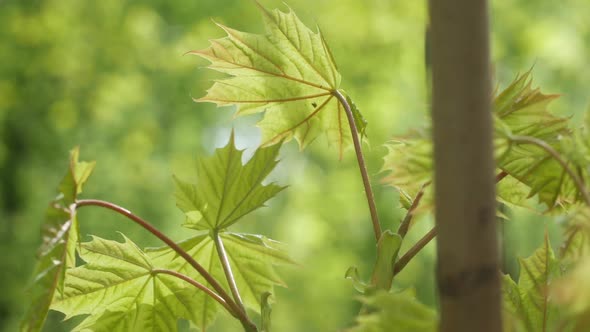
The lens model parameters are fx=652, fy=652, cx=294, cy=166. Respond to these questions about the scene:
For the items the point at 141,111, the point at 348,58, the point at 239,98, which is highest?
the point at 348,58

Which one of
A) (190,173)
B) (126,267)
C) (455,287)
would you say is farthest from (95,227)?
(455,287)

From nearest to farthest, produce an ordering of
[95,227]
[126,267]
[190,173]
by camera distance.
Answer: [126,267] → [95,227] → [190,173]

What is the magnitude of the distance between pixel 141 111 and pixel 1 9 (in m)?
1.60

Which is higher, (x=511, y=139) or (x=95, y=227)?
(x=95, y=227)

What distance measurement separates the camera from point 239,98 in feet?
1.91

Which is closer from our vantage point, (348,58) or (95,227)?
(95,227)

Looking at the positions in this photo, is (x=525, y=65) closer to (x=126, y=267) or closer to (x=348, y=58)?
(x=348, y=58)

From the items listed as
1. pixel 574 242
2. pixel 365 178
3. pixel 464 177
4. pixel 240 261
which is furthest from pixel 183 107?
pixel 464 177

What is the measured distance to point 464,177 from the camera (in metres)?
0.26

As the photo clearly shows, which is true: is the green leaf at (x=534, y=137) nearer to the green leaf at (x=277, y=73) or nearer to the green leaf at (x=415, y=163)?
the green leaf at (x=415, y=163)

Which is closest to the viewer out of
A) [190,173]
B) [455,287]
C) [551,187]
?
[455,287]

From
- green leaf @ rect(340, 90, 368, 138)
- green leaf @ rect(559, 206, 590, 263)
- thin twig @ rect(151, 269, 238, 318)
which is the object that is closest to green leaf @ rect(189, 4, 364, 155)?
green leaf @ rect(340, 90, 368, 138)

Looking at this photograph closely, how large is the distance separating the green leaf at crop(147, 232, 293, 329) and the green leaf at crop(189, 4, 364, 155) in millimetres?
92

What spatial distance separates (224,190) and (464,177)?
0.32 m
